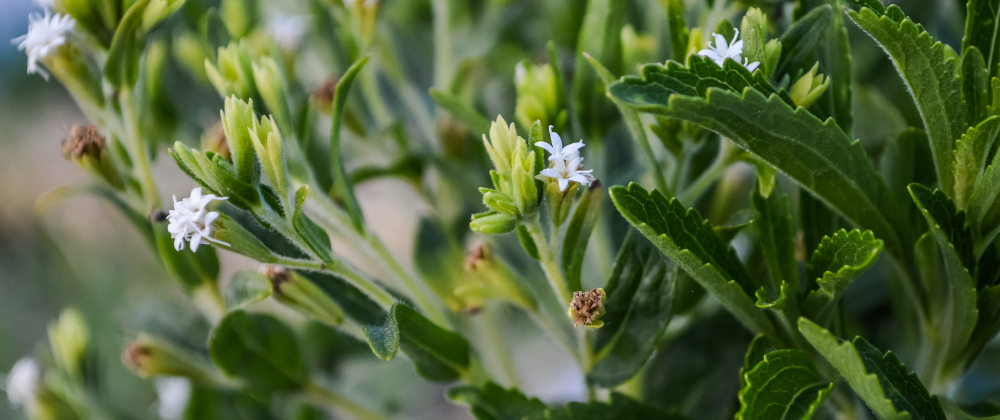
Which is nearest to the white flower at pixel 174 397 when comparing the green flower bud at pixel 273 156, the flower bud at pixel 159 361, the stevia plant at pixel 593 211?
the stevia plant at pixel 593 211

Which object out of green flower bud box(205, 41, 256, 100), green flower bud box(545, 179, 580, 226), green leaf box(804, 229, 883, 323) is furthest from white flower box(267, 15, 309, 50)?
green leaf box(804, 229, 883, 323)

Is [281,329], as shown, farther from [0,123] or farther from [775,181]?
[0,123]

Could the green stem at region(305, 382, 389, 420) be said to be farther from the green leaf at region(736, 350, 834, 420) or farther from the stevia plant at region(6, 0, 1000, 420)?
the green leaf at region(736, 350, 834, 420)

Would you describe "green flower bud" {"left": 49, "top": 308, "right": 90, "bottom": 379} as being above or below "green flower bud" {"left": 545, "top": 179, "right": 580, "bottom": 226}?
above

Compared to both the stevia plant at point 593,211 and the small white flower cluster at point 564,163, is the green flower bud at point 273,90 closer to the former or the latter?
the stevia plant at point 593,211

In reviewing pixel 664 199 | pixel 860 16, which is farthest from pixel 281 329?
pixel 860 16

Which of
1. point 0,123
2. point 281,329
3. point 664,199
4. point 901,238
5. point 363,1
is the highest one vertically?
point 0,123

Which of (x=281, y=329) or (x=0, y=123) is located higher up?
(x=0, y=123)
